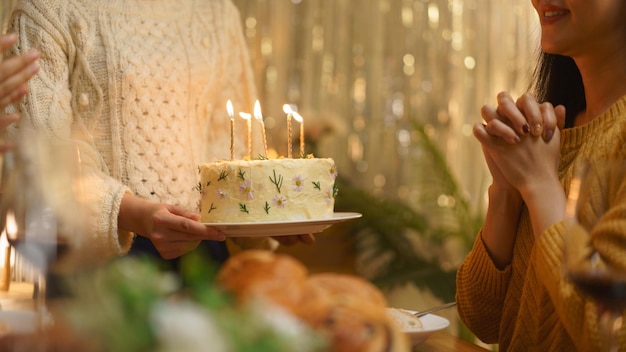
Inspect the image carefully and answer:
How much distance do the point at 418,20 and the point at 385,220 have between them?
1.58 m

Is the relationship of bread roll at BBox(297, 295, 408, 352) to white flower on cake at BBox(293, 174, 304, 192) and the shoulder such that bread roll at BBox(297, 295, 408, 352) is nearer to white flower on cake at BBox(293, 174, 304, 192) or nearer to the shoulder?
white flower on cake at BBox(293, 174, 304, 192)

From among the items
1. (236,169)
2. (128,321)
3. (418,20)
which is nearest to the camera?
(128,321)

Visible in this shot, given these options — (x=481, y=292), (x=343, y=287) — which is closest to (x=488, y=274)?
(x=481, y=292)

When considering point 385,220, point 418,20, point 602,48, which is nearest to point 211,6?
point 602,48

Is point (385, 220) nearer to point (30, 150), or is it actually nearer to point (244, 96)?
point (244, 96)

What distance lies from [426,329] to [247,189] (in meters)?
0.65

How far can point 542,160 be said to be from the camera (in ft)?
3.82

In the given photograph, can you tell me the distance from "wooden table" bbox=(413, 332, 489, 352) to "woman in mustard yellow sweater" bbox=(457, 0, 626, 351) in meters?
0.12

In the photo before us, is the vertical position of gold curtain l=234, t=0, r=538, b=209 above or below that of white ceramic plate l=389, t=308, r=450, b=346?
above

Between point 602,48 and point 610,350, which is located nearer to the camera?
point 610,350

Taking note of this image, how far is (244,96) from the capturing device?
2127mm

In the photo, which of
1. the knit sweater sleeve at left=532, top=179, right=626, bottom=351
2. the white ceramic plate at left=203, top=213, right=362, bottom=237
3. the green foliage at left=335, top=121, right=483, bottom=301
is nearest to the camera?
the knit sweater sleeve at left=532, top=179, right=626, bottom=351

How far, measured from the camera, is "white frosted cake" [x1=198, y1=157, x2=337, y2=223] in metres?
1.50

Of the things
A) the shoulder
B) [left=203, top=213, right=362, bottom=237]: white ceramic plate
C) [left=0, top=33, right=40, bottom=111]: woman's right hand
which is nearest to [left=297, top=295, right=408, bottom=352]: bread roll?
[left=0, top=33, right=40, bottom=111]: woman's right hand
